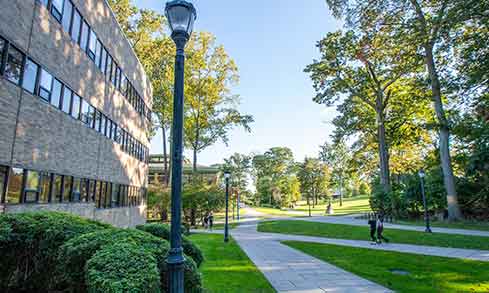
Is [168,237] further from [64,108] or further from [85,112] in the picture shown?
[85,112]

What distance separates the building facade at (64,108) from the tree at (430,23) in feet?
61.5

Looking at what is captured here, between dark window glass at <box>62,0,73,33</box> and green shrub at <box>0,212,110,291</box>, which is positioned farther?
dark window glass at <box>62,0,73,33</box>

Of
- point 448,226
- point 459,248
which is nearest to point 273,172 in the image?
point 448,226

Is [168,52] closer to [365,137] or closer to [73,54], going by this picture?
[73,54]

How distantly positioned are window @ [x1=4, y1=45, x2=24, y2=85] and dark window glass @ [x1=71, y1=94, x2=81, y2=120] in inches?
153

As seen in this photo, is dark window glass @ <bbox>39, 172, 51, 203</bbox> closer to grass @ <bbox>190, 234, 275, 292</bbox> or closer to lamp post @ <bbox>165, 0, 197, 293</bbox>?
grass @ <bbox>190, 234, 275, 292</bbox>

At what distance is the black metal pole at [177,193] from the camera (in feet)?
11.5

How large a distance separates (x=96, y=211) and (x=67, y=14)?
10.4m

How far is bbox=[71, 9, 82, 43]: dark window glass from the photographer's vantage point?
12508 millimetres

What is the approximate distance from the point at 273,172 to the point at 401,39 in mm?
63478

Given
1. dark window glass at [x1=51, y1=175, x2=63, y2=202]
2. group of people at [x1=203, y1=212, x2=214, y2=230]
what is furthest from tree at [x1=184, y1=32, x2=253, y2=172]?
dark window glass at [x1=51, y1=175, x2=63, y2=202]

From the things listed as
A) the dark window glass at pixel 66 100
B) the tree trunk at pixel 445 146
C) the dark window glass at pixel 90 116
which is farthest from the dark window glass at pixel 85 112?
the tree trunk at pixel 445 146

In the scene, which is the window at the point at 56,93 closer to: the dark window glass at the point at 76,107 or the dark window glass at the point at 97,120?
the dark window glass at the point at 76,107

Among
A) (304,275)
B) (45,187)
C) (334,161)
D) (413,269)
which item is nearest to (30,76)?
(45,187)
